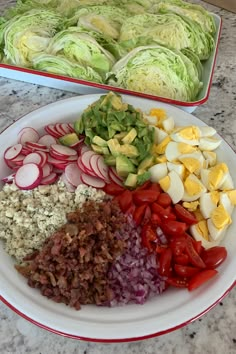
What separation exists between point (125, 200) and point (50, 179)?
231 mm

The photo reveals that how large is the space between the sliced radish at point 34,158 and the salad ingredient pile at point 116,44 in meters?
0.44

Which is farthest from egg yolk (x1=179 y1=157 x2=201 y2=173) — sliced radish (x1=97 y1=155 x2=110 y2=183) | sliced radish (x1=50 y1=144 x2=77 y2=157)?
sliced radish (x1=50 y1=144 x2=77 y2=157)

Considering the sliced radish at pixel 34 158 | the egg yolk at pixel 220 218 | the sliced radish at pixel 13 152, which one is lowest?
the sliced radish at pixel 13 152

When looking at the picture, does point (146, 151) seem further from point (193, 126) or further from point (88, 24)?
point (88, 24)

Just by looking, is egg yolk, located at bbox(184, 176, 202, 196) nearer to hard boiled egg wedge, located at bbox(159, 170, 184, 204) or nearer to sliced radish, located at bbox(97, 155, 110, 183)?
hard boiled egg wedge, located at bbox(159, 170, 184, 204)

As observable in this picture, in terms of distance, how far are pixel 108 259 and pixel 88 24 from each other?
3.37ft

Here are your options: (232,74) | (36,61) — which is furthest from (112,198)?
(232,74)

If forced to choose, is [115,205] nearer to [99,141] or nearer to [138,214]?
[138,214]

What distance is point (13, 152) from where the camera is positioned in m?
1.39

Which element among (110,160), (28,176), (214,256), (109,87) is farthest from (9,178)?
(214,256)

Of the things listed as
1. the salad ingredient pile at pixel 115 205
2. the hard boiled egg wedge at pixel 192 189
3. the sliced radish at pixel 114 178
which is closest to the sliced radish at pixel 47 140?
the salad ingredient pile at pixel 115 205

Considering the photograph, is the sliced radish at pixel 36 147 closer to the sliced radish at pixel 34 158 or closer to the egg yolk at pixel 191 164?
the sliced radish at pixel 34 158

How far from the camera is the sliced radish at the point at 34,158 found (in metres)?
1.34

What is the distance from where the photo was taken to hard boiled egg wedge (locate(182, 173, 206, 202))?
1286 millimetres
